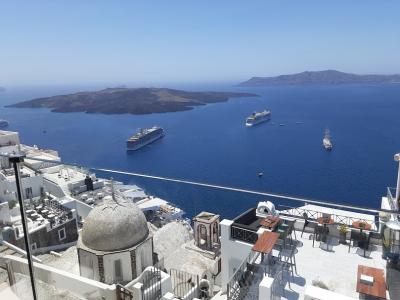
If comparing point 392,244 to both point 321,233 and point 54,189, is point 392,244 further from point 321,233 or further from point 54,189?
point 54,189

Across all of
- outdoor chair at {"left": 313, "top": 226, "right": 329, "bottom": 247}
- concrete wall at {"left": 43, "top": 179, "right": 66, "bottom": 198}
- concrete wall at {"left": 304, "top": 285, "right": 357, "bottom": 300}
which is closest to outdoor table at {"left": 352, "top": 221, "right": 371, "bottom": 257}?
outdoor chair at {"left": 313, "top": 226, "right": 329, "bottom": 247}

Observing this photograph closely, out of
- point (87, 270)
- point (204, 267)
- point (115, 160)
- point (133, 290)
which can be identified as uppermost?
point (133, 290)

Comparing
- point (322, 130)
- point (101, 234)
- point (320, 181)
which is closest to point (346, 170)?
point (320, 181)

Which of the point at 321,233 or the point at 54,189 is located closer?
the point at 321,233

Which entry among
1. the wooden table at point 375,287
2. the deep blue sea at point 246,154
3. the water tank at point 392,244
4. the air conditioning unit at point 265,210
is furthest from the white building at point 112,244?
the deep blue sea at point 246,154

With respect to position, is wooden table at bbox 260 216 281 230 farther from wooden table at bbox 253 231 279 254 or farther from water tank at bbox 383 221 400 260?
water tank at bbox 383 221 400 260

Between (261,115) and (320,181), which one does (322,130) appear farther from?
(320,181)

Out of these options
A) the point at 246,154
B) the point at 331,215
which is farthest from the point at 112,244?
the point at 246,154
